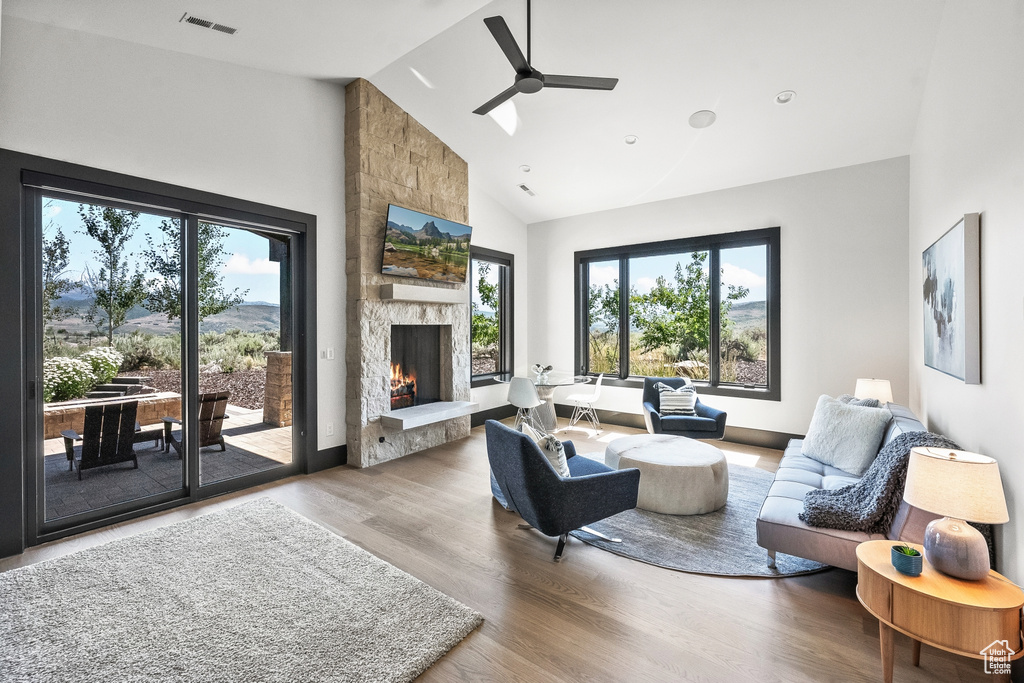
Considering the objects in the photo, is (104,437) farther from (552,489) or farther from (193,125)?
(552,489)

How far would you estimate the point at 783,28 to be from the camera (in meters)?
3.46

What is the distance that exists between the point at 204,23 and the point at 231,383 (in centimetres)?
280

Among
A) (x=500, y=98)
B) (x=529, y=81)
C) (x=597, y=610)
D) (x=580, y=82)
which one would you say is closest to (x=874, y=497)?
(x=597, y=610)

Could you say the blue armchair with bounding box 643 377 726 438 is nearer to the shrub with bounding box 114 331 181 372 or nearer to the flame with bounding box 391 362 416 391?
the flame with bounding box 391 362 416 391

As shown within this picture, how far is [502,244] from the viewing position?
7086 millimetres

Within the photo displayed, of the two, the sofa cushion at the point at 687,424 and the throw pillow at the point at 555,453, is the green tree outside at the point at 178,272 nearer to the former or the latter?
the throw pillow at the point at 555,453

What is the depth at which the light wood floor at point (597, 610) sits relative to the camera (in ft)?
6.48

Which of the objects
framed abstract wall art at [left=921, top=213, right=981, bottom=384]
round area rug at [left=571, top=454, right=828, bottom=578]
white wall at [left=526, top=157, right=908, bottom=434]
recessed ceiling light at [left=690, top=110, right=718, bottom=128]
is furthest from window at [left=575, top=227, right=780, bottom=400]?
round area rug at [left=571, top=454, right=828, bottom=578]

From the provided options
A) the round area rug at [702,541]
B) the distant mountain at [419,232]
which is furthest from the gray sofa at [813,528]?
the distant mountain at [419,232]

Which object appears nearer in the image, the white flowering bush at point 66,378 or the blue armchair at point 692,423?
the white flowering bush at point 66,378

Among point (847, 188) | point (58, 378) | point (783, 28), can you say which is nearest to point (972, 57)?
point (783, 28)

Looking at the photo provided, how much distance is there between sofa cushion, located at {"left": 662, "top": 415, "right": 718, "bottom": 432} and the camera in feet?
16.4

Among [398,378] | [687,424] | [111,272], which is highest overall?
[111,272]

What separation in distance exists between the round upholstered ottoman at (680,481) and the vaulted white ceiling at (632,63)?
10.8ft
